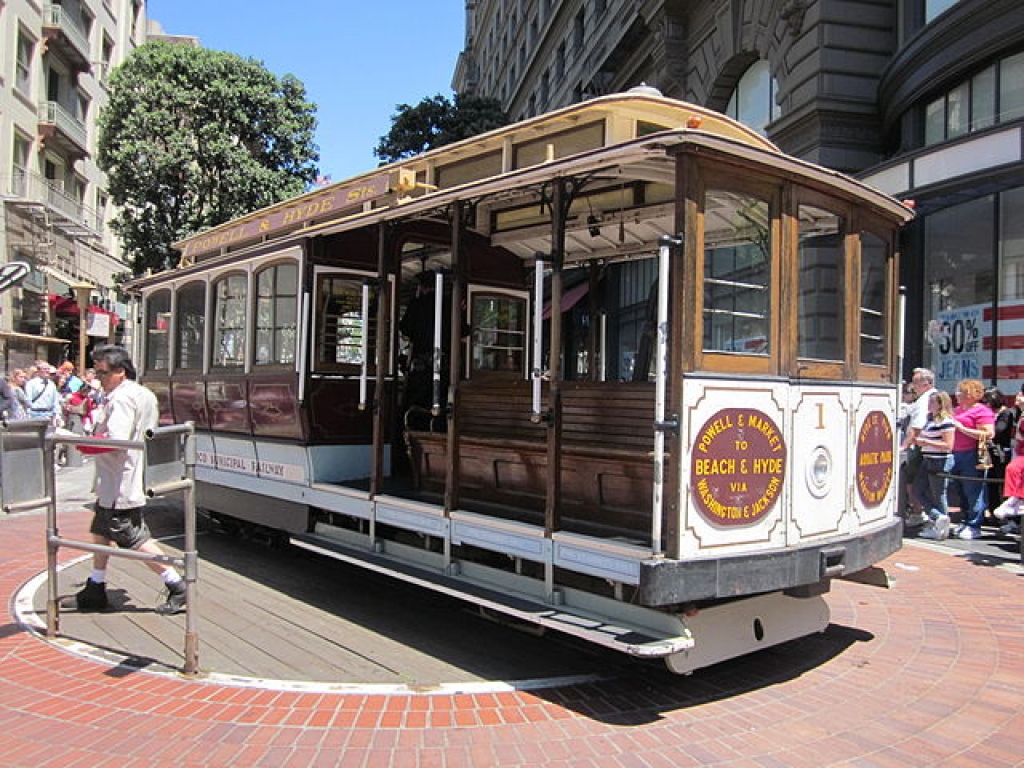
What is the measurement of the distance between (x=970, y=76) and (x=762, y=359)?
9.95 metres

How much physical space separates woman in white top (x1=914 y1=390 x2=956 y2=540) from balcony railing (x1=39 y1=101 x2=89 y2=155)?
28197 mm

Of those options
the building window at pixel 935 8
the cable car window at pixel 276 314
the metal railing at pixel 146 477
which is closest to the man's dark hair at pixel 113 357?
the metal railing at pixel 146 477

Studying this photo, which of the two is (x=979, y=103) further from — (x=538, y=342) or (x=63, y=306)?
(x=63, y=306)

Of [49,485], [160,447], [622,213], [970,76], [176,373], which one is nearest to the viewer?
[160,447]

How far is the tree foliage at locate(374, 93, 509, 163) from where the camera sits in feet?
82.6

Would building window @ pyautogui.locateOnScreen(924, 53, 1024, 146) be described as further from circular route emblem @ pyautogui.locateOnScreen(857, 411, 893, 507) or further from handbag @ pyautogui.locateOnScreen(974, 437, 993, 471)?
circular route emblem @ pyautogui.locateOnScreen(857, 411, 893, 507)

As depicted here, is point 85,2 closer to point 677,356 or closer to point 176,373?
point 176,373

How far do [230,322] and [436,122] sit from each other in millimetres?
18743

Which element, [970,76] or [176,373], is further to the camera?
[970,76]

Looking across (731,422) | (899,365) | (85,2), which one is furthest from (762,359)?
(85,2)

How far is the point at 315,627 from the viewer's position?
5695 mm

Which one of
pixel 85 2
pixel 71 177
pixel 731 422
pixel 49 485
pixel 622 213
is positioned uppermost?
pixel 85 2

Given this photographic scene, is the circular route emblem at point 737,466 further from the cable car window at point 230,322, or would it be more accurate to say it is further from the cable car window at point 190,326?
the cable car window at point 190,326

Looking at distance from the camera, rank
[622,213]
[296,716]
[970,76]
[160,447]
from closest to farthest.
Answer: [296,716] → [160,447] → [622,213] → [970,76]
